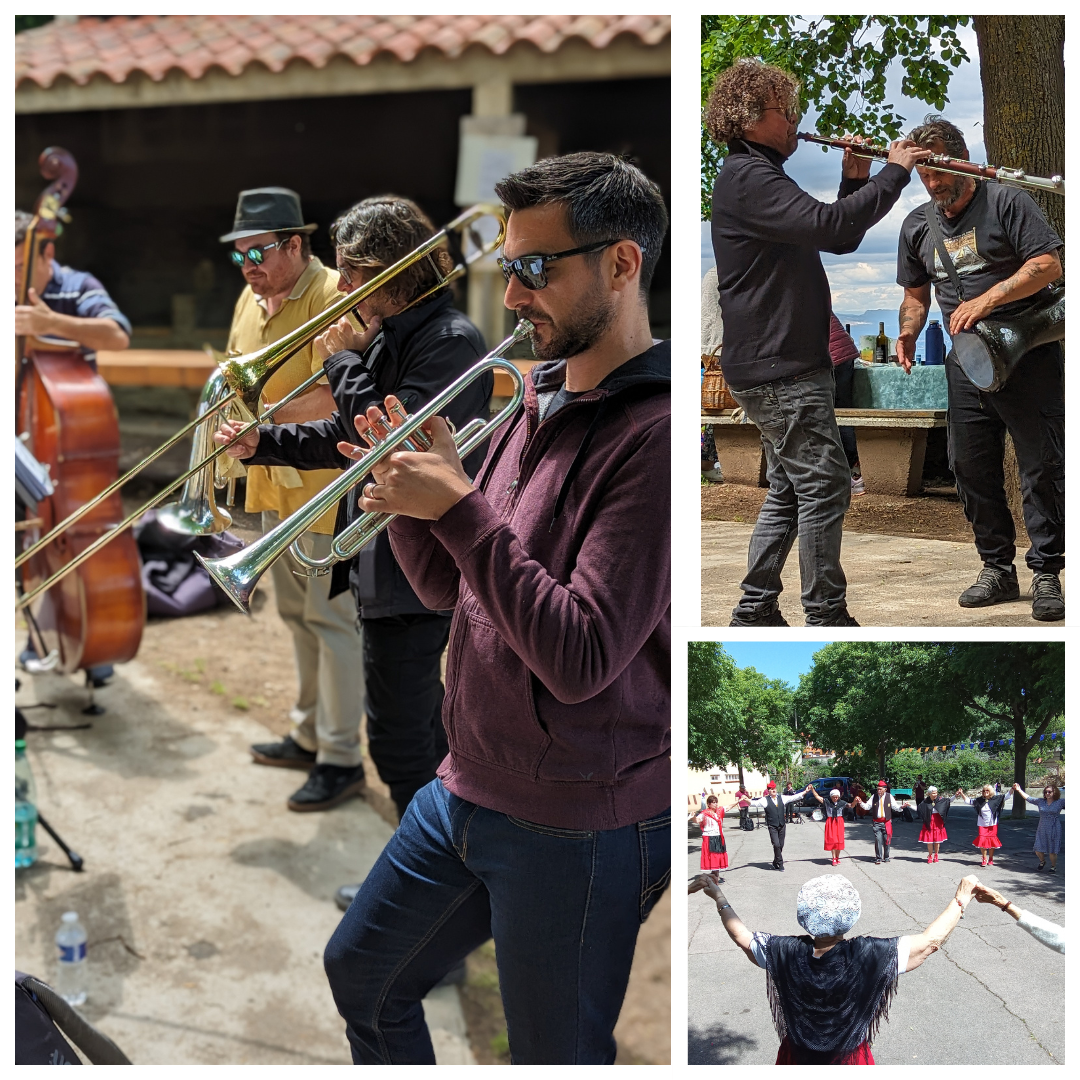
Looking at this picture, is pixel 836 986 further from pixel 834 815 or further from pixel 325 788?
pixel 325 788

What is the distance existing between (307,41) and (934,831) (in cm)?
586

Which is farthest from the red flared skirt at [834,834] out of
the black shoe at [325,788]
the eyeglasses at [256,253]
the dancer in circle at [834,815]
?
the black shoe at [325,788]

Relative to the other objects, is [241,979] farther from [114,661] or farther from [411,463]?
[411,463]

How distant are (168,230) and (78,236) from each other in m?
Answer: 0.88

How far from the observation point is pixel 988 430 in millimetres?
1710

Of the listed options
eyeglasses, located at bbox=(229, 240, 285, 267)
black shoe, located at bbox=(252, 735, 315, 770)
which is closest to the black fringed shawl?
eyeglasses, located at bbox=(229, 240, 285, 267)

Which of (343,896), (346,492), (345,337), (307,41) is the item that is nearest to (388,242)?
(345,337)

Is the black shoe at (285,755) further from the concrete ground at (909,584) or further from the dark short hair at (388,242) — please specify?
the concrete ground at (909,584)

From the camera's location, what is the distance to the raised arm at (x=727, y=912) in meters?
1.83

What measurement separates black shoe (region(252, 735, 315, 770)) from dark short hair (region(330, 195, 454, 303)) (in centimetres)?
271

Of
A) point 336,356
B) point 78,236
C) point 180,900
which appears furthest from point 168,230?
point 336,356

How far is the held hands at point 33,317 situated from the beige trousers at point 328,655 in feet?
3.71

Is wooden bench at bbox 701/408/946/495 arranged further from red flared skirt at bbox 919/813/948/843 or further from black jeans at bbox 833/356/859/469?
red flared skirt at bbox 919/813/948/843

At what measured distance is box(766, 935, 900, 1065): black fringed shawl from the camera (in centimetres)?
182
